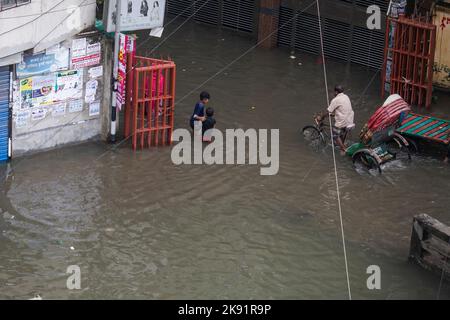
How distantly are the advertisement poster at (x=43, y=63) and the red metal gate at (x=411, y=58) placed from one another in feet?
22.7

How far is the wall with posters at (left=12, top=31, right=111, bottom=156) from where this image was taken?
53.2 ft

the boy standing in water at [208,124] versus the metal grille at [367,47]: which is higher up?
the metal grille at [367,47]

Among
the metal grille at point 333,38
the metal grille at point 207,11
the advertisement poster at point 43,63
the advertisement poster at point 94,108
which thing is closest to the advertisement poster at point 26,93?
the advertisement poster at point 43,63

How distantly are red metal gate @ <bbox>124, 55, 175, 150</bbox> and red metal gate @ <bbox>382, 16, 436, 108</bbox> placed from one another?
497 centimetres

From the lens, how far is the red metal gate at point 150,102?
17000mm

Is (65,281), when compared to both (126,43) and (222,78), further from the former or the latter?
(222,78)

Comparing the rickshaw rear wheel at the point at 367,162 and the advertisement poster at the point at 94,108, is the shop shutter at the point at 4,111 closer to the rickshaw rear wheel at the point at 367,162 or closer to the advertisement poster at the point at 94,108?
the advertisement poster at the point at 94,108

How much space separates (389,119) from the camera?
1727 cm

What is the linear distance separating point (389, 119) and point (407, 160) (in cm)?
90

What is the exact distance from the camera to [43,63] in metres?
16.2

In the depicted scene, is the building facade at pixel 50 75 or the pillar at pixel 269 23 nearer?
the building facade at pixel 50 75

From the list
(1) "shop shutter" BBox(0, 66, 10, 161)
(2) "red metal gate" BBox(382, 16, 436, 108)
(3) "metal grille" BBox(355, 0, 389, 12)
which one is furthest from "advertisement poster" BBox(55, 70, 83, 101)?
(3) "metal grille" BBox(355, 0, 389, 12)

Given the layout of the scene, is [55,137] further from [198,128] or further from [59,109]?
[198,128]

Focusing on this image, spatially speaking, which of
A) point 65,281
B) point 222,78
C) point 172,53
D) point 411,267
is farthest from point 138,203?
point 172,53
